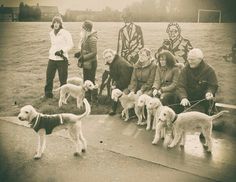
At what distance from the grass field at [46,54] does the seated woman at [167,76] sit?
52 cm

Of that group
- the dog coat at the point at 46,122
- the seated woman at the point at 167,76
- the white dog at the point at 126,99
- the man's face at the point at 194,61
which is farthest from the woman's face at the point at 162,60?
the dog coat at the point at 46,122

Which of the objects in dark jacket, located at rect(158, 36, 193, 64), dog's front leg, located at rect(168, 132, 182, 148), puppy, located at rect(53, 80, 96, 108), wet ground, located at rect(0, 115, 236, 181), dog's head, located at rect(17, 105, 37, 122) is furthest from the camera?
dark jacket, located at rect(158, 36, 193, 64)

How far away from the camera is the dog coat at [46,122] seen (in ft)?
19.0

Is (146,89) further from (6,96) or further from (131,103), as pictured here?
(6,96)

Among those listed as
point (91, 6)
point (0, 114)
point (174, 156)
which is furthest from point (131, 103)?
point (0, 114)

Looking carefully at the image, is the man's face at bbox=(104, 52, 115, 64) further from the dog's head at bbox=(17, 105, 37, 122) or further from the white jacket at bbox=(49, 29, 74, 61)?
the dog's head at bbox=(17, 105, 37, 122)

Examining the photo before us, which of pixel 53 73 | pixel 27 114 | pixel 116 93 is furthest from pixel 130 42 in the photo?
pixel 27 114

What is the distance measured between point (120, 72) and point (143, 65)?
0.42 meters

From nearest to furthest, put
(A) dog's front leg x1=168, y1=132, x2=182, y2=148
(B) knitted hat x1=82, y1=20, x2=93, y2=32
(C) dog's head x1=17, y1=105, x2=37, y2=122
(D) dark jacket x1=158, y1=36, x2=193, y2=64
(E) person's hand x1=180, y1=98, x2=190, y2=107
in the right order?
(C) dog's head x1=17, y1=105, x2=37, y2=122 → (A) dog's front leg x1=168, y1=132, x2=182, y2=148 → (E) person's hand x1=180, y1=98, x2=190, y2=107 → (B) knitted hat x1=82, y1=20, x2=93, y2=32 → (D) dark jacket x1=158, y1=36, x2=193, y2=64

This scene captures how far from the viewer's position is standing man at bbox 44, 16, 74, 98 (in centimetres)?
645

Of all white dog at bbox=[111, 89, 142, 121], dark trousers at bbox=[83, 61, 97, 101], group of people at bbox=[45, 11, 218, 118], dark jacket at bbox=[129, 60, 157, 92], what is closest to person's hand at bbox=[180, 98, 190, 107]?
group of people at bbox=[45, 11, 218, 118]

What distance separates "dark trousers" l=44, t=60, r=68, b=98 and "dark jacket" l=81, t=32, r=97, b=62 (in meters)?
0.35

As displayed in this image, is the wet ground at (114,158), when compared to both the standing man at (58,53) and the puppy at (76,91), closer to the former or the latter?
the puppy at (76,91)

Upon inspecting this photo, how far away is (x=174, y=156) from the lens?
575 centimetres
